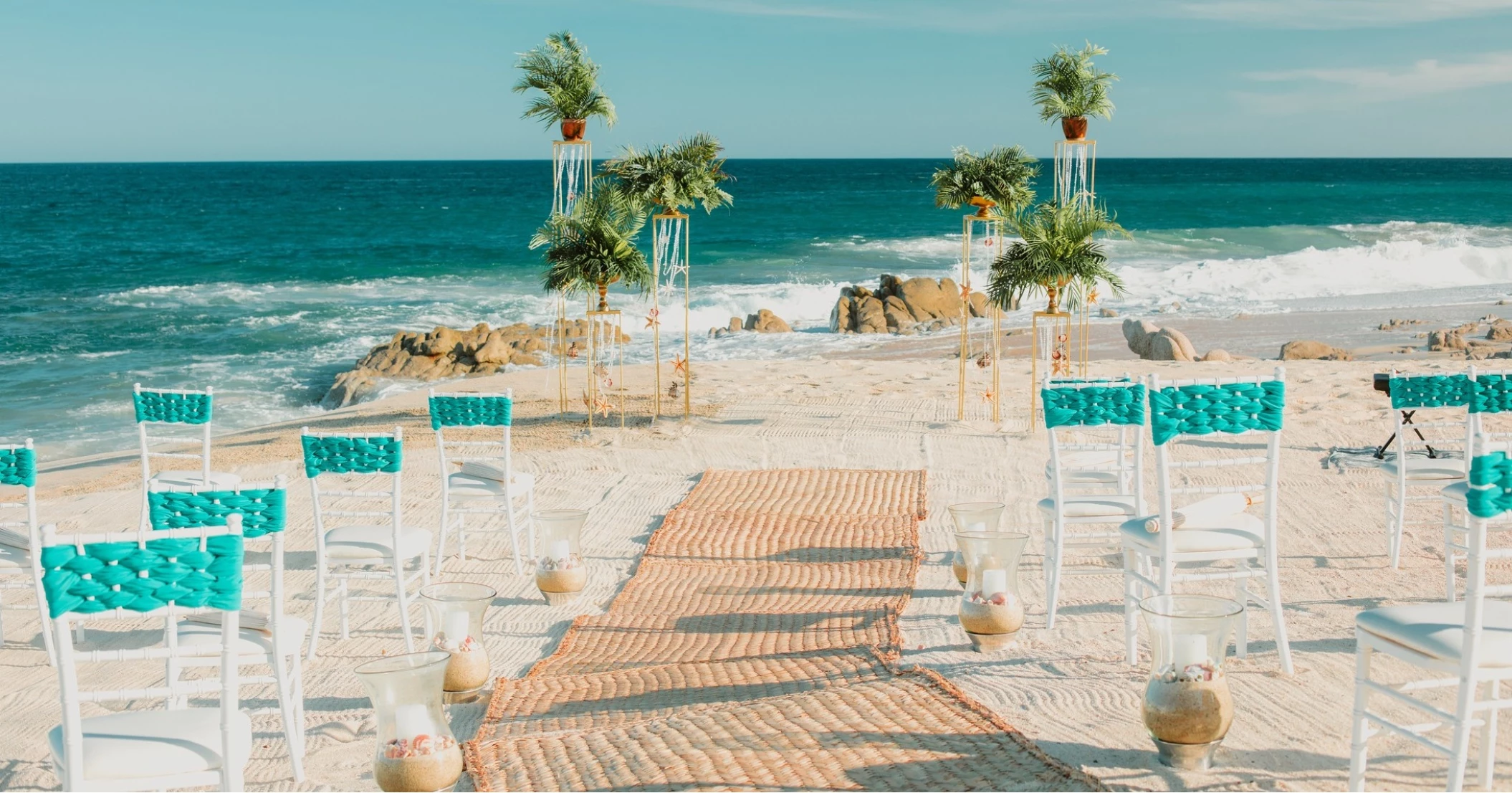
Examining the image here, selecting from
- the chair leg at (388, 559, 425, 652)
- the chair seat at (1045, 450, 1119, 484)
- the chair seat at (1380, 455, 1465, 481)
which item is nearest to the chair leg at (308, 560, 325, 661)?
the chair leg at (388, 559, 425, 652)

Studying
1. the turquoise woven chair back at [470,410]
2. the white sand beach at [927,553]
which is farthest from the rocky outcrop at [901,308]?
the turquoise woven chair back at [470,410]

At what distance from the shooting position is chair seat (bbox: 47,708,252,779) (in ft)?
11.2

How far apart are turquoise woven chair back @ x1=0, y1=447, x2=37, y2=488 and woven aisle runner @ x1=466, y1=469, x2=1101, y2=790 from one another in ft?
7.87

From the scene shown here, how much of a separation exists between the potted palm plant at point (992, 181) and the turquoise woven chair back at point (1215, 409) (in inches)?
234

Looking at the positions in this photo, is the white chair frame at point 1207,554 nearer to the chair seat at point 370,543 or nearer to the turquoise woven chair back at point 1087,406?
the turquoise woven chair back at point 1087,406

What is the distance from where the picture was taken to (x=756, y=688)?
511cm

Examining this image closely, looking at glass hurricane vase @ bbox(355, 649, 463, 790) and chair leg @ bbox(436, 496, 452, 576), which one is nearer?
glass hurricane vase @ bbox(355, 649, 463, 790)

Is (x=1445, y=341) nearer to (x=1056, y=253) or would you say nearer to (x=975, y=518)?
(x=1056, y=253)

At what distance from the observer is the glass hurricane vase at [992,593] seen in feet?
17.7

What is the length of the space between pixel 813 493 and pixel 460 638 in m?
4.12

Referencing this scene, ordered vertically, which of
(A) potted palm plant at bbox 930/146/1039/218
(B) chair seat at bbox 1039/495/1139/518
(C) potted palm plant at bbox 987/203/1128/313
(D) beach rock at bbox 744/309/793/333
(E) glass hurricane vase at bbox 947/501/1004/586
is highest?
(A) potted palm plant at bbox 930/146/1039/218

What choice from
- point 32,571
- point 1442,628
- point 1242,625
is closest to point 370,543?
point 32,571

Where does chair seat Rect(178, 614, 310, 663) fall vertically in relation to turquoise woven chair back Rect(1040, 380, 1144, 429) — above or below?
below

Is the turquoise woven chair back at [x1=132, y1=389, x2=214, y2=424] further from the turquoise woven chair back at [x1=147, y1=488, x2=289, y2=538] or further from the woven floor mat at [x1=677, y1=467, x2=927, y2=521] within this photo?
the woven floor mat at [x1=677, y1=467, x2=927, y2=521]
